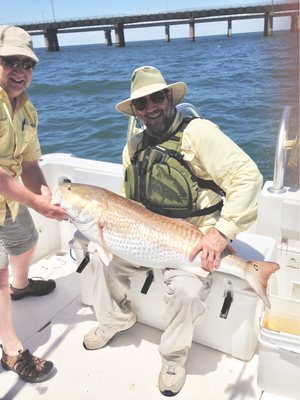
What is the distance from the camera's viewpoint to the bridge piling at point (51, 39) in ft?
188

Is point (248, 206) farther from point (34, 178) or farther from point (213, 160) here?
point (34, 178)

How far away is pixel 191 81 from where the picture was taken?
18609mm

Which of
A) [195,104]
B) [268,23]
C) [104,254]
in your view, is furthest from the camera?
[268,23]

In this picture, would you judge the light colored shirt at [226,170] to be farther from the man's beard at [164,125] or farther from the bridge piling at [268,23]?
the bridge piling at [268,23]

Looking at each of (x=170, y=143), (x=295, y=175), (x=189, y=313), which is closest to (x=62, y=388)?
(x=189, y=313)

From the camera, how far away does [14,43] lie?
2.36m

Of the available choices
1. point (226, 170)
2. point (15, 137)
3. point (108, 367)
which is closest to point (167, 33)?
point (15, 137)

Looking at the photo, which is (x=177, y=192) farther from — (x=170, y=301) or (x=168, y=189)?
(x=170, y=301)

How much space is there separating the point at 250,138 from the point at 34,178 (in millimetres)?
8334

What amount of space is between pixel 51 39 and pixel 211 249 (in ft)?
203

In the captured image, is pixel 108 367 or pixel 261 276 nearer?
pixel 261 276

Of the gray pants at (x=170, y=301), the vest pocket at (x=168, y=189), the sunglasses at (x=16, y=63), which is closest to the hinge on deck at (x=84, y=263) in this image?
Answer: the gray pants at (x=170, y=301)

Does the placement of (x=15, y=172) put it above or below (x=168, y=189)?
above

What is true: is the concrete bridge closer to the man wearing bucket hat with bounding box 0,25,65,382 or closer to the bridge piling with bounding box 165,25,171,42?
the bridge piling with bounding box 165,25,171,42
